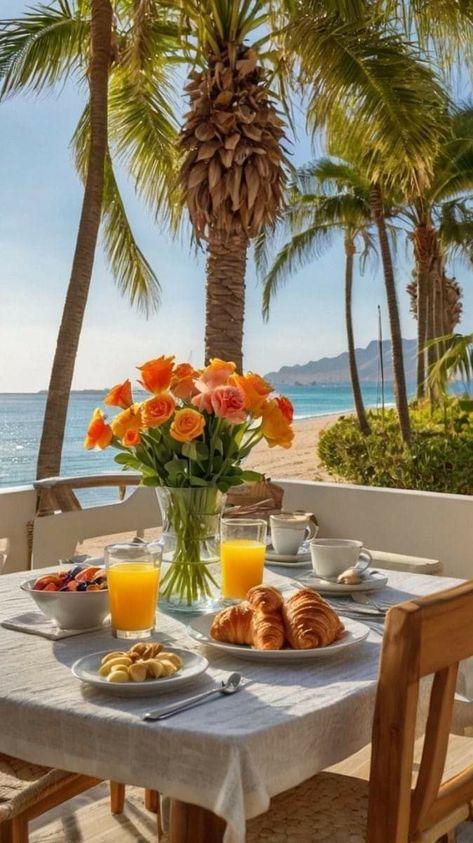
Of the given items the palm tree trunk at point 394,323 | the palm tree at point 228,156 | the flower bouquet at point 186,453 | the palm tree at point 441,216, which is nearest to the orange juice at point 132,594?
the flower bouquet at point 186,453

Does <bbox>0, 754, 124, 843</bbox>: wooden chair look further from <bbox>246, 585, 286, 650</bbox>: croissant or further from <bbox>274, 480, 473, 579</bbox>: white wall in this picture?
<bbox>274, 480, 473, 579</bbox>: white wall

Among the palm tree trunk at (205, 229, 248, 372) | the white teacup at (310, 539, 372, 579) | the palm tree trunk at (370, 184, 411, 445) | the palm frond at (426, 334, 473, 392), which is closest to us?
the white teacup at (310, 539, 372, 579)

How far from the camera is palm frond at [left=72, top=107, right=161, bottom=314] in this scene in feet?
30.2

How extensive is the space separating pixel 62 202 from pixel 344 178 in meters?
33.3

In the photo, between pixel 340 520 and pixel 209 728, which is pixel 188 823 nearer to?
pixel 209 728

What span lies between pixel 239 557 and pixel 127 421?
0.40 metres

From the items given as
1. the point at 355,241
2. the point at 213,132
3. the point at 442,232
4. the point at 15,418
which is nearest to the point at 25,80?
the point at 213,132

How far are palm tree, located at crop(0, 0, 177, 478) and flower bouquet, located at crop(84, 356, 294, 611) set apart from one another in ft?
15.8

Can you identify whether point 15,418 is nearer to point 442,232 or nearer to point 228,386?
point 442,232

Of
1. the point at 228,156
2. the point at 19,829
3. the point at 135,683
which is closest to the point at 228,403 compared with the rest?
the point at 135,683

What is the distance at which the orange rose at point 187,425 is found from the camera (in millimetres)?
1926

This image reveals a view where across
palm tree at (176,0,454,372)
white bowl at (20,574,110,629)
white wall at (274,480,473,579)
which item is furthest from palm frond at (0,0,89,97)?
white bowl at (20,574,110,629)

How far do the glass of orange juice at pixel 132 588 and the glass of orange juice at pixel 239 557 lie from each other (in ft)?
0.92

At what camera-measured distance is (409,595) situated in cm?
222
